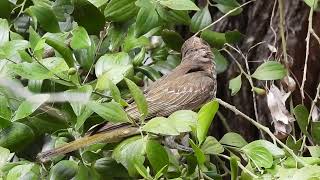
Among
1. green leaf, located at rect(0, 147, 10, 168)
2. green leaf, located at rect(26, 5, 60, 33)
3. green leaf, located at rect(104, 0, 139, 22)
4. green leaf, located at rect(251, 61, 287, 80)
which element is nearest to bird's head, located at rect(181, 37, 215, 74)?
green leaf, located at rect(251, 61, 287, 80)

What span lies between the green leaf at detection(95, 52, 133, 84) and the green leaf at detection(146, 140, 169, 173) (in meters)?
0.14

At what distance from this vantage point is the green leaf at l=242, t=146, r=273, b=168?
1.02 m

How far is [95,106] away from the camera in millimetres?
955

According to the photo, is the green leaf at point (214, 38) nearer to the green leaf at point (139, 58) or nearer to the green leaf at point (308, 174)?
the green leaf at point (139, 58)

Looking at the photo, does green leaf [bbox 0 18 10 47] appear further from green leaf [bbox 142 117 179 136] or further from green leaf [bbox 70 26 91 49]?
green leaf [bbox 142 117 179 136]

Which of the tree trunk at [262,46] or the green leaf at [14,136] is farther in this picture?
the tree trunk at [262,46]

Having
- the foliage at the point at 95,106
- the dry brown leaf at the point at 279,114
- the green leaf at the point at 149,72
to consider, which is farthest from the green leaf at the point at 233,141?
the green leaf at the point at 149,72

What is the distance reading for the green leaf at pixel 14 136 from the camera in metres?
1.06

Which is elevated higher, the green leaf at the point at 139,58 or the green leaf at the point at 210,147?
the green leaf at the point at 139,58

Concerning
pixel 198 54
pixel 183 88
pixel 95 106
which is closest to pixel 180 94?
pixel 183 88

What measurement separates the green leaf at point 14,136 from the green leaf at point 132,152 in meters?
0.16

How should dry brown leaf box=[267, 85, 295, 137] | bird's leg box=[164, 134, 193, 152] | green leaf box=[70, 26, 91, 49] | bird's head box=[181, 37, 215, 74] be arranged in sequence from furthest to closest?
bird's head box=[181, 37, 215, 74] < dry brown leaf box=[267, 85, 295, 137] < bird's leg box=[164, 134, 193, 152] < green leaf box=[70, 26, 91, 49]

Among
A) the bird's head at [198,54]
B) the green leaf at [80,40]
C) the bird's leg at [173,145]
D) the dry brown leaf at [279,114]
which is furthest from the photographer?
the bird's head at [198,54]

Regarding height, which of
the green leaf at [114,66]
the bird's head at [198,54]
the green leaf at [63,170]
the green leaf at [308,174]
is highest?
the green leaf at [114,66]
